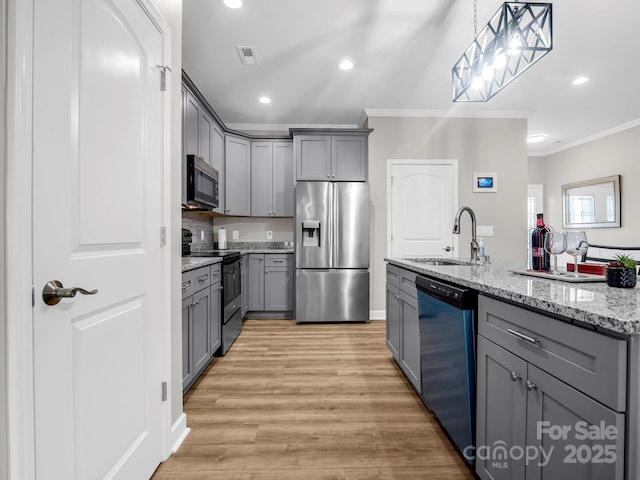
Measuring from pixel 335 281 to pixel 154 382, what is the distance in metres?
2.69

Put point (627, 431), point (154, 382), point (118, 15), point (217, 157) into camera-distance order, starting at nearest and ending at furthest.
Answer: point (627, 431) < point (118, 15) < point (154, 382) < point (217, 157)

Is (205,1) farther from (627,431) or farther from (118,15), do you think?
(627,431)

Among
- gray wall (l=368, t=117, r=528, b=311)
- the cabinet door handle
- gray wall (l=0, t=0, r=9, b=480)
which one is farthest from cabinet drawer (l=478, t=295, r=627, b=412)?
gray wall (l=368, t=117, r=528, b=311)

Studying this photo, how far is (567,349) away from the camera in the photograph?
2.82ft

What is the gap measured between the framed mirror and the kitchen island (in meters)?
5.19

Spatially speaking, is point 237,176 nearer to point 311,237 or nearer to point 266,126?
point 266,126

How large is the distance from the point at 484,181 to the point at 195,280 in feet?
12.8

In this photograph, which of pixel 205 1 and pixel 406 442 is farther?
pixel 205 1

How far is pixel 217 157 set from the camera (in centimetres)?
390

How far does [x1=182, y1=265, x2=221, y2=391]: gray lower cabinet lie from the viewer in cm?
200

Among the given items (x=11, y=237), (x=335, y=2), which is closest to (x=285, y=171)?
(x=335, y=2)

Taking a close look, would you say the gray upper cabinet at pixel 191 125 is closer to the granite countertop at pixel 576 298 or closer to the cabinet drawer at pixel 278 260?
the cabinet drawer at pixel 278 260

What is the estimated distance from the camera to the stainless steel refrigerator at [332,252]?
3895 millimetres

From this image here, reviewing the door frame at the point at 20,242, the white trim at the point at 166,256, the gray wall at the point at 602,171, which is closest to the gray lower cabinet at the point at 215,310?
the white trim at the point at 166,256
